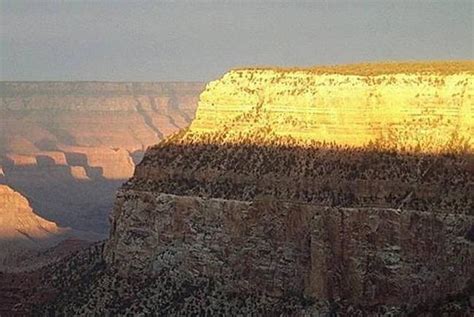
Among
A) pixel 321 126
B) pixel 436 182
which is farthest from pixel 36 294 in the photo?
pixel 436 182

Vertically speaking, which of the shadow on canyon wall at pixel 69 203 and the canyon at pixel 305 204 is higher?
the shadow on canyon wall at pixel 69 203

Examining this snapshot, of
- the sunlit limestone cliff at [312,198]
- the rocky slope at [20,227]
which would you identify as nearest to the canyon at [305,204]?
the sunlit limestone cliff at [312,198]

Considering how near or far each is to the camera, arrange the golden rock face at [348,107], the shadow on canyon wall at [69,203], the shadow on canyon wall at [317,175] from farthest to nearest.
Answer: the shadow on canyon wall at [69,203], the golden rock face at [348,107], the shadow on canyon wall at [317,175]

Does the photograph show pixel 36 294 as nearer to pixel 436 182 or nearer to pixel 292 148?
pixel 292 148

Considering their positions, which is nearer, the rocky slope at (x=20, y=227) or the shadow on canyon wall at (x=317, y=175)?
the shadow on canyon wall at (x=317, y=175)

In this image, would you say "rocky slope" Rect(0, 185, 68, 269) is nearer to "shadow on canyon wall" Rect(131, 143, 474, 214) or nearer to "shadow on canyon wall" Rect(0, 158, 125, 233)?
"shadow on canyon wall" Rect(0, 158, 125, 233)

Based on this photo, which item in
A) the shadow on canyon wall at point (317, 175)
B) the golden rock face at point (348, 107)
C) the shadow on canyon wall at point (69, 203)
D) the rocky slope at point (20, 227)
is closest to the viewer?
the shadow on canyon wall at point (317, 175)

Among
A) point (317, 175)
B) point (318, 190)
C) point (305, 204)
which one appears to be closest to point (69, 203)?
point (317, 175)

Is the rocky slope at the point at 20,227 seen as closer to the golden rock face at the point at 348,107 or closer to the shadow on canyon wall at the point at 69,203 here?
the shadow on canyon wall at the point at 69,203

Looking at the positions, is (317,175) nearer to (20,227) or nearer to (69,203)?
(20,227)
